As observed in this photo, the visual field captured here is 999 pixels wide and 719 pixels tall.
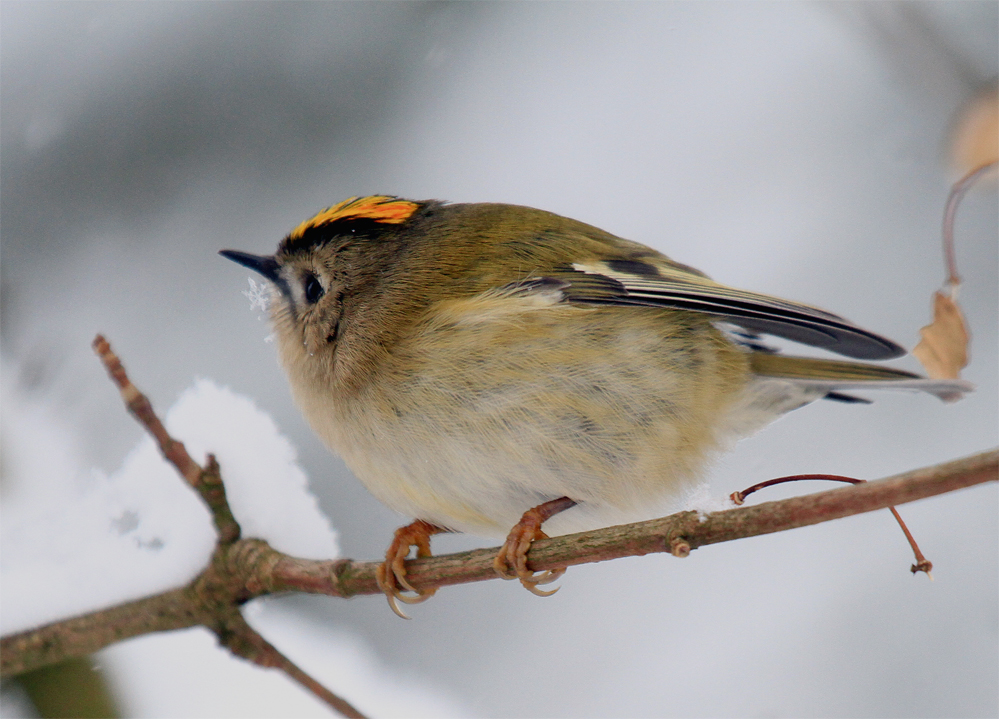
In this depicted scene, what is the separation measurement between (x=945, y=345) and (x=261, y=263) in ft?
A: 4.88

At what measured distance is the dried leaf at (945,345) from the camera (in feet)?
3.95

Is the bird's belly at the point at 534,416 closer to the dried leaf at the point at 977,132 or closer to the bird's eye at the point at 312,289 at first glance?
the bird's eye at the point at 312,289

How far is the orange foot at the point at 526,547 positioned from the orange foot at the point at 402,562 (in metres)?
0.21

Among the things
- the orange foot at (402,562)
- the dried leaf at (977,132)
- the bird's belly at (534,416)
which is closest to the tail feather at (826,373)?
the bird's belly at (534,416)

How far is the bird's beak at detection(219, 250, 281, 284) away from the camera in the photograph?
1.94 metres

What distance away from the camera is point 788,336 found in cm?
177

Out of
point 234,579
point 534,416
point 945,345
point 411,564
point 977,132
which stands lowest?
point 234,579

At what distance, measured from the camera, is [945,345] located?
3.97ft

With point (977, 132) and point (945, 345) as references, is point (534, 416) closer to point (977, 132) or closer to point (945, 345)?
point (945, 345)

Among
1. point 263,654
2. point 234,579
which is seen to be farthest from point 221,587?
point 263,654

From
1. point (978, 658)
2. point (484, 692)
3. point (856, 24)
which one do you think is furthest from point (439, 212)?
point (978, 658)

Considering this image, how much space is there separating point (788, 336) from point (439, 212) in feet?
3.05

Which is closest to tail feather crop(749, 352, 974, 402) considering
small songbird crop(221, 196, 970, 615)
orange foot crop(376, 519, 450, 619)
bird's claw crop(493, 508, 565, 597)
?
small songbird crop(221, 196, 970, 615)

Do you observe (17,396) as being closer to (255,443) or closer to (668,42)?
(255,443)
